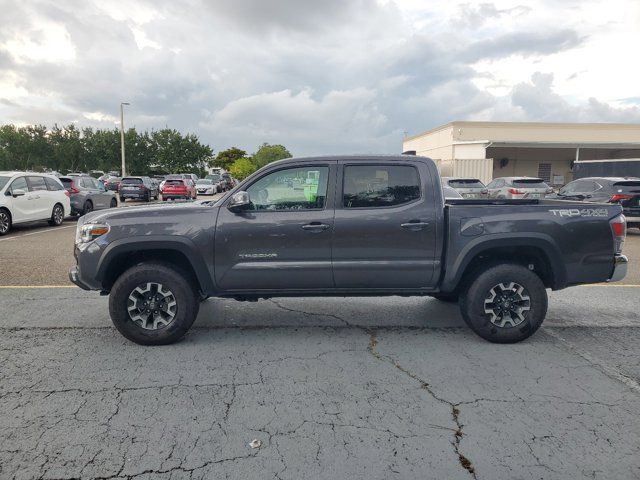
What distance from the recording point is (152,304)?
4625mm

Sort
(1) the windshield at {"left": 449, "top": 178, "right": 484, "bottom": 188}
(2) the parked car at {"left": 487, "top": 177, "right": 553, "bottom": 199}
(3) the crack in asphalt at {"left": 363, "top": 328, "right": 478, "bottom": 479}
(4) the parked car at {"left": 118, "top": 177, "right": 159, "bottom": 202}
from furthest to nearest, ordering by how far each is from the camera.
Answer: (4) the parked car at {"left": 118, "top": 177, "right": 159, "bottom": 202}
(1) the windshield at {"left": 449, "top": 178, "right": 484, "bottom": 188}
(2) the parked car at {"left": 487, "top": 177, "right": 553, "bottom": 199}
(3) the crack in asphalt at {"left": 363, "top": 328, "right": 478, "bottom": 479}

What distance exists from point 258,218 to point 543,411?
9.53 feet

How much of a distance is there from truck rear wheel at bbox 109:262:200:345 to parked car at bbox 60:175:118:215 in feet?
45.9

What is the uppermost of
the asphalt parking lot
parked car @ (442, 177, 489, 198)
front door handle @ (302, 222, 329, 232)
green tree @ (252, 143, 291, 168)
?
green tree @ (252, 143, 291, 168)

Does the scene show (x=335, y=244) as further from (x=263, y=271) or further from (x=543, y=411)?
(x=543, y=411)

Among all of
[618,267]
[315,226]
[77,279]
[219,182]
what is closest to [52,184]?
[77,279]

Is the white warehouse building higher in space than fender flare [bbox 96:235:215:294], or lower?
higher

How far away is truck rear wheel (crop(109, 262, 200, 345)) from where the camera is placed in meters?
4.57

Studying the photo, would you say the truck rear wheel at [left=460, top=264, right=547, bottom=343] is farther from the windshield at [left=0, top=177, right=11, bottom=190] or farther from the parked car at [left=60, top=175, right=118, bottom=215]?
the parked car at [left=60, top=175, right=118, bottom=215]

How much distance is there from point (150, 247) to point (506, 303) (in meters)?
3.52

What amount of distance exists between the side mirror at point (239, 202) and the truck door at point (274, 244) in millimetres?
44

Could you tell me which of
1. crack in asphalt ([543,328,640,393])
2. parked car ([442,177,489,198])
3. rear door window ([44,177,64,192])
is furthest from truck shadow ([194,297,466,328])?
parked car ([442,177,489,198])

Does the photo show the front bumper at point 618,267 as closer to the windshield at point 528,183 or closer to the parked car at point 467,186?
the parked car at point 467,186

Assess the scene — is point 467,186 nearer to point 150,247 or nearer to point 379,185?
point 379,185
